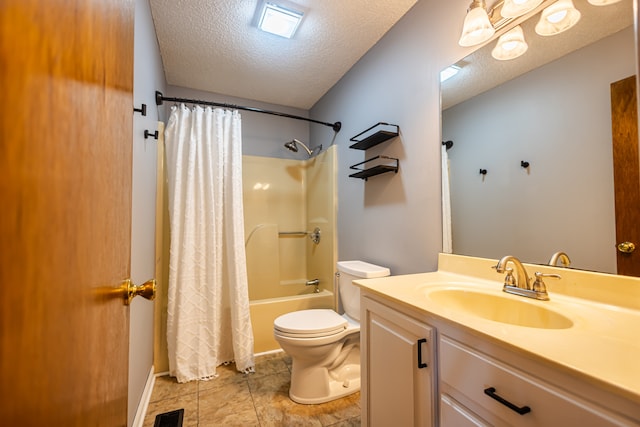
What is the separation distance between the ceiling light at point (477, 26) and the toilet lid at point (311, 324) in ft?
5.41

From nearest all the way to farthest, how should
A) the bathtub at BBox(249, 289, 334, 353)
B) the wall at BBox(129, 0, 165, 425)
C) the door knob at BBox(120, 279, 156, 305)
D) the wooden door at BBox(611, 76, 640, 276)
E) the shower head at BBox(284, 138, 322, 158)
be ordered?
the door knob at BBox(120, 279, 156, 305) → the wooden door at BBox(611, 76, 640, 276) → the wall at BBox(129, 0, 165, 425) → the bathtub at BBox(249, 289, 334, 353) → the shower head at BBox(284, 138, 322, 158)

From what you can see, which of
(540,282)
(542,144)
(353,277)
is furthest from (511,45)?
(353,277)

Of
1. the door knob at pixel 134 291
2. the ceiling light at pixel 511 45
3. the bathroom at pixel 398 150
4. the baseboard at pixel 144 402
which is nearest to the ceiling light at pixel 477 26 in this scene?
the ceiling light at pixel 511 45

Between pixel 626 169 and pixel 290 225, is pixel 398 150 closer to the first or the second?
pixel 626 169

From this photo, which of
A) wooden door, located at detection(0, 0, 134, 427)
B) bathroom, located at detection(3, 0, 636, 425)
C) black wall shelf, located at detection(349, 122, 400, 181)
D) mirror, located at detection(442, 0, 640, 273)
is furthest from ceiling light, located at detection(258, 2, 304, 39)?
wooden door, located at detection(0, 0, 134, 427)

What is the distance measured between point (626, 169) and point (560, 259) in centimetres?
35

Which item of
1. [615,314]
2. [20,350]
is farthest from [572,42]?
[20,350]

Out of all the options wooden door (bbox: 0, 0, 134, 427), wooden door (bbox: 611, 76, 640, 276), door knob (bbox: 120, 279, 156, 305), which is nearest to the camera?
wooden door (bbox: 0, 0, 134, 427)

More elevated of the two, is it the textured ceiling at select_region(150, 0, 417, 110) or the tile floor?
the textured ceiling at select_region(150, 0, 417, 110)

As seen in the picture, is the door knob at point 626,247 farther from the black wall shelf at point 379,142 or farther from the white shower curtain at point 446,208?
the black wall shelf at point 379,142

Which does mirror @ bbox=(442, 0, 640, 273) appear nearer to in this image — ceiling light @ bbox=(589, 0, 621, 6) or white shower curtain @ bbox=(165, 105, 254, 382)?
ceiling light @ bbox=(589, 0, 621, 6)

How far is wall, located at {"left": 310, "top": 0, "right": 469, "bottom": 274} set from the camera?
1478 millimetres

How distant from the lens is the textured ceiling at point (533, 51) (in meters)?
0.91

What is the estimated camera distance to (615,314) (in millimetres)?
805
